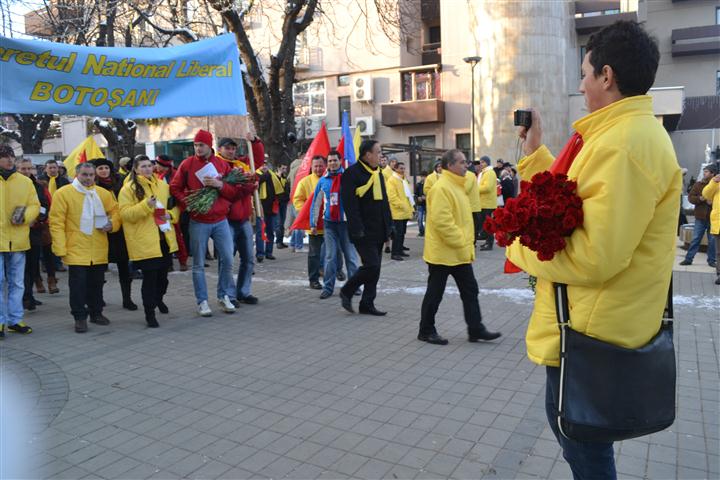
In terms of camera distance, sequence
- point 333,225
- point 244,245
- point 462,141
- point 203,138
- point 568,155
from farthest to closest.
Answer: point 462,141
point 333,225
point 244,245
point 203,138
point 568,155

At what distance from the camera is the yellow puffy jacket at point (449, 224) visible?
583 centimetres

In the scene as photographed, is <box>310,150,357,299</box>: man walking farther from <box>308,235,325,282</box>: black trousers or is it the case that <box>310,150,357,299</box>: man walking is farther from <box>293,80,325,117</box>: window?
<box>293,80,325,117</box>: window

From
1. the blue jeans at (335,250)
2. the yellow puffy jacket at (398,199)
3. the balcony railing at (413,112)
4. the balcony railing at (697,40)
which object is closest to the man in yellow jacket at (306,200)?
the blue jeans at (335,250)

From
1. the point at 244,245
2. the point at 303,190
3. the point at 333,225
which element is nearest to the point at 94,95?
the point at 244,245

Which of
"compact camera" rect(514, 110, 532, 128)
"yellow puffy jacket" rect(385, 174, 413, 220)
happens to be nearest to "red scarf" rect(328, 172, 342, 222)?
"yellow puffy jacket" rect(385, 174, 413, 220)

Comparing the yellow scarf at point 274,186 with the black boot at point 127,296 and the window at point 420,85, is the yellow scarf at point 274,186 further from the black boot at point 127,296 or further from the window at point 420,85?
the window at point 420,85

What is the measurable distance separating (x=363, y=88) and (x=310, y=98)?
13.0 ft

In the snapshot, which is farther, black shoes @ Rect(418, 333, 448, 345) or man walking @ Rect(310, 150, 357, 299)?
man walking @ Rect(310, 150, 357, 299)

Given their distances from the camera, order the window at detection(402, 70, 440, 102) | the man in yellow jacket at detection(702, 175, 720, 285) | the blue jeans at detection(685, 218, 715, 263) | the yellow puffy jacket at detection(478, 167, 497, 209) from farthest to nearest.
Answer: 1. the window at detection(402, 70, 440, 102)
2. the yellow puffy jacket at detection(478, 167, 497, 209)
3. the blue jeans at detection(685, 218, 715, 263)
4. the man in yellow jacket at detection(702, 175, 720, 285)

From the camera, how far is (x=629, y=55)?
2127 mm

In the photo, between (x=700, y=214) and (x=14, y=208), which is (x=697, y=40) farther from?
(x=14, y=208)

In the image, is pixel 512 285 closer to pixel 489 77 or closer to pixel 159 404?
pixel 159 404

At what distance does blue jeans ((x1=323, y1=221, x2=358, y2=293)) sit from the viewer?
837cm

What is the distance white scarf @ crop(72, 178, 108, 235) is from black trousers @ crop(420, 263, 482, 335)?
3.97 metres
